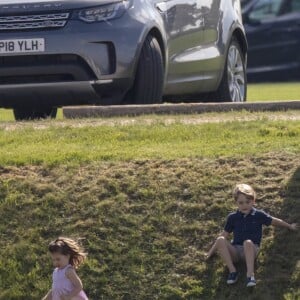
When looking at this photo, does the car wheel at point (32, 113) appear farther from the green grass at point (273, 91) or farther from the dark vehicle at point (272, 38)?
the dark vehicle at point (272, 38)

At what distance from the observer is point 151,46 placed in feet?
35.4

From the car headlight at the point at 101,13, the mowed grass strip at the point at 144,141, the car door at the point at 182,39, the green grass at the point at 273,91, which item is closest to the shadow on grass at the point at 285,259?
the mowed grass strip at the point at 144,141

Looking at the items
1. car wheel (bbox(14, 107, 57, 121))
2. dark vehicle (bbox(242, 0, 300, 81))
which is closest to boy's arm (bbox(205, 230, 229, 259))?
car wheel (bbox(14, 107, 57, 121))

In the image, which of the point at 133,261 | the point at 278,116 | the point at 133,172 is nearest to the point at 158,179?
the point at 133,172

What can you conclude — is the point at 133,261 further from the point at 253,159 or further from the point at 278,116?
the point at 278,116

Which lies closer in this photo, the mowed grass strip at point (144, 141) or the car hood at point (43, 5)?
the mowed grass strip at point (144, 141)

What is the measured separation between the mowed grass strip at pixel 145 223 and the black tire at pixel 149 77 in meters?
2.49

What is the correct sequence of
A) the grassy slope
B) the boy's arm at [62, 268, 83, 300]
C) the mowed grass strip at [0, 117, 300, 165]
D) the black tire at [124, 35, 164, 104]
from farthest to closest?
1. the black tire at [124, 35, 164, 104]
2. the mowed grass strip at [0, 117, 300, 165]
3. the grassy slope
4. the boy's arm at [62, 268, 83, 300]

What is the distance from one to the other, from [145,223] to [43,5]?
3.29 metres

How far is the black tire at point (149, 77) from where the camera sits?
10.8m

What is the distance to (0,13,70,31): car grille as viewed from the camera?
1058 cm

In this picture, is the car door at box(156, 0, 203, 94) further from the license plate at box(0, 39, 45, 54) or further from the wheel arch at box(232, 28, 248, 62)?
the license plate at box(0, 39, 45, 54)

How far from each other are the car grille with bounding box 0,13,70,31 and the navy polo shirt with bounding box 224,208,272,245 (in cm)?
352

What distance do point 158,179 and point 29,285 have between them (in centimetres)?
104
